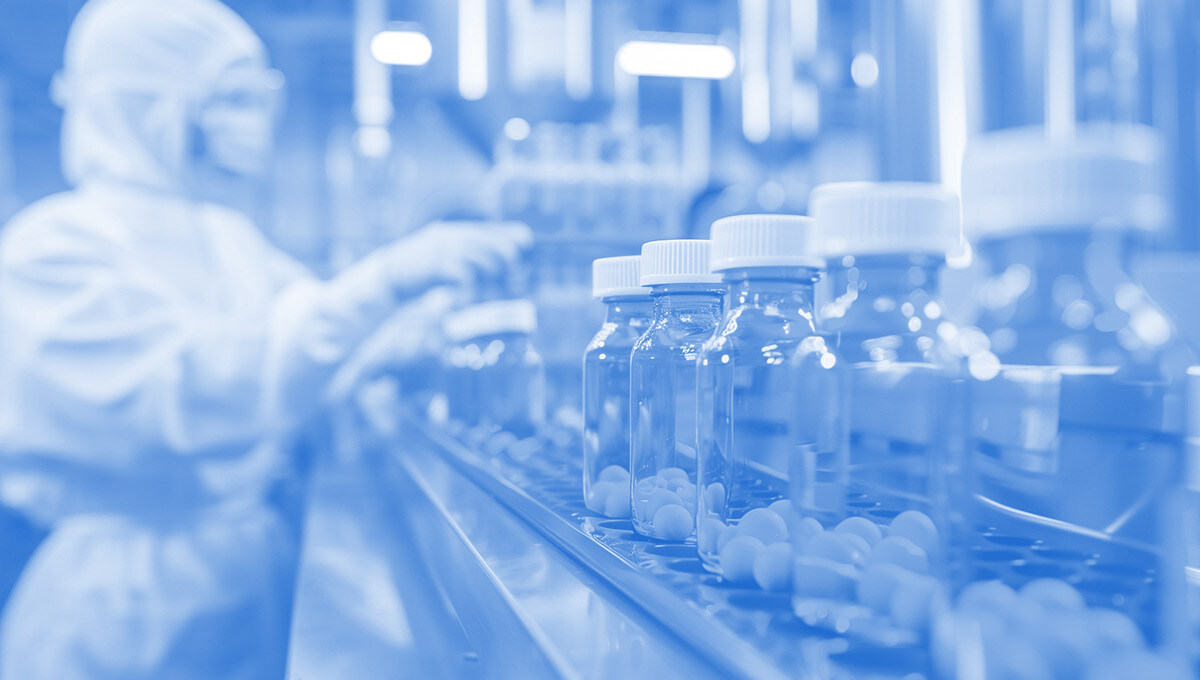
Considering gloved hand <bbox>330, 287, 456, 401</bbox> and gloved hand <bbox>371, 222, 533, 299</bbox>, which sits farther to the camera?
gloved hand <bbox>330, 287, 456, 401</bbox>

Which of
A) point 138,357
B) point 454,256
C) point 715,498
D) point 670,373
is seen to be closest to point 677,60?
point 454,256

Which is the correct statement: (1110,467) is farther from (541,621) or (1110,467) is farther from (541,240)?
(541,240)

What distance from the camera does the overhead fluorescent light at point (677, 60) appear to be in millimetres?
2496

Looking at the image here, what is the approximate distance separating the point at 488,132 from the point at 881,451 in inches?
94.3

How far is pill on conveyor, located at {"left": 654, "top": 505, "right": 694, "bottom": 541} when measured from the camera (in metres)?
0.49

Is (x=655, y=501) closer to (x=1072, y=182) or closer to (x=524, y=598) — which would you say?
(x=524, y=598)

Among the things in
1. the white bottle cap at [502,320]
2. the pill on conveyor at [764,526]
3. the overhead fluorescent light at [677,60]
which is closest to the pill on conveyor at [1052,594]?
the pill on conveyor at [764,526]

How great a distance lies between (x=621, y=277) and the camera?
2.06ft

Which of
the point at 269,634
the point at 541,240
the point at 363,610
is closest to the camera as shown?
the point at 363,610

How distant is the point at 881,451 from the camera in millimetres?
442

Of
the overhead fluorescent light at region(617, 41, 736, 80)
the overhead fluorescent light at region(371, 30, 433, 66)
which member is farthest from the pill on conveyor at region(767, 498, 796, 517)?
the overhead fluorescent light at region(371, 30, 433, 66)

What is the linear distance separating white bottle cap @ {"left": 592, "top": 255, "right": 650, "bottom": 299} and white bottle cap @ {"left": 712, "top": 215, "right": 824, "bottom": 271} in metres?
0.16

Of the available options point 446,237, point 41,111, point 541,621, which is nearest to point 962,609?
point 541,621

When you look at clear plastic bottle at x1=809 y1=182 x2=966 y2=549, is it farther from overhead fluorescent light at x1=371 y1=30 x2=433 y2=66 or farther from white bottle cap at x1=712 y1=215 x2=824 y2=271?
overhead fluorescent light at x1=371 y1=30 x2=433 y2=66
